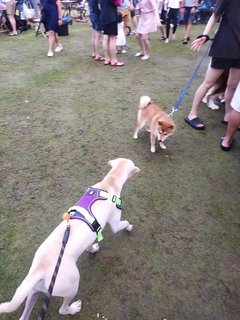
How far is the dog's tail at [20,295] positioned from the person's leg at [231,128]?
289cm

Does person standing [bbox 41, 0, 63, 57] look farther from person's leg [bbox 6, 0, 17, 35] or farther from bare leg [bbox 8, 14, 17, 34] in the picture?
bare leg [bbox 8, 14, 17, 34]

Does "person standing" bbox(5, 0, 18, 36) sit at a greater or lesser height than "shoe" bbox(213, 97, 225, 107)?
greater

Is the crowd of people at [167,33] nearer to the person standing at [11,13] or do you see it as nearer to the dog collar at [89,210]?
the person standing at [11,13]

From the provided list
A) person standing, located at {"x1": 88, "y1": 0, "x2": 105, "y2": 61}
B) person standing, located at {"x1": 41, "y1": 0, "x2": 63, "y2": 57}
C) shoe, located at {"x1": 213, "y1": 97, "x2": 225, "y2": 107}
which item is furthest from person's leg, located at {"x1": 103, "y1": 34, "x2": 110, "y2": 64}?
shoe, located at {"x1": 213, "y1": 97, "x2": 225, "y2": 107}

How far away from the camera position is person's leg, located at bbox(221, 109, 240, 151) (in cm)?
345

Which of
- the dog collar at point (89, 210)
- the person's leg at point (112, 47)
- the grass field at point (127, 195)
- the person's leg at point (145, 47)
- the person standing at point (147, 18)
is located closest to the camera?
the dog collar at point (89, 210)

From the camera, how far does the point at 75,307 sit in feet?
6.54

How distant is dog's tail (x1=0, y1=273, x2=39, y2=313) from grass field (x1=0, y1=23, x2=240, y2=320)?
591 millimetres

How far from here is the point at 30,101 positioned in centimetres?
488

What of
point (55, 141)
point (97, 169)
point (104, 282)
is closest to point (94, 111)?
point (55, 141)

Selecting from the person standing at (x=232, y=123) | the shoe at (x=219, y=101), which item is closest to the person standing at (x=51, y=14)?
the shoe at (x=219, y=101)

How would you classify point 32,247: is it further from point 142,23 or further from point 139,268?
point 142,23

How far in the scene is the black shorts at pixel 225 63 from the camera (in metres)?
3.53

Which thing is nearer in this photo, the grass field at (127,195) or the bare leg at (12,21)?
the grass field at (127,195)
